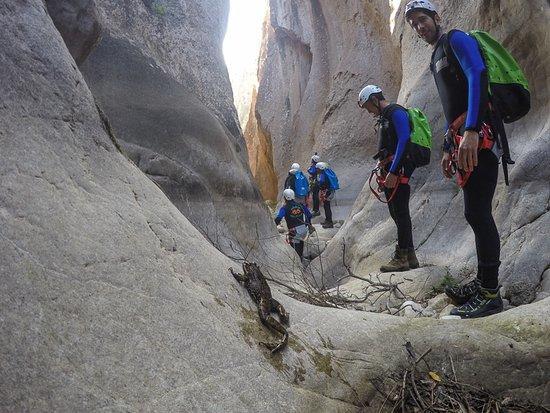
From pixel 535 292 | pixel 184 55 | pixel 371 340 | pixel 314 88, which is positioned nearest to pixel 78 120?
pixel 371 340

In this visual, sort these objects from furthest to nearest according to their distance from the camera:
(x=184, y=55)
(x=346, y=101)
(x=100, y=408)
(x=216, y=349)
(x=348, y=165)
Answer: (x=346, y=101) < (x=348, y=165) < (x=184, y=55) < (x=216, y=349) < (x=100, y=408)

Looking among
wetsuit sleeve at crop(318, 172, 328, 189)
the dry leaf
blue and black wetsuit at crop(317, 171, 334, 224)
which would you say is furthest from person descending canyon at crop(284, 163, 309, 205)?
the dry leaf

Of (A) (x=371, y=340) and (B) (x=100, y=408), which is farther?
(A) (x=371, y=340)

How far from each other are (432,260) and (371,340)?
3.41 m

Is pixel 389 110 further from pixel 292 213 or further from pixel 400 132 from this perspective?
pixel 292 213

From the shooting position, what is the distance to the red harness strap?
282 cm

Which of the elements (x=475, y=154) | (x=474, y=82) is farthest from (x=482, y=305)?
(x=474, y=82)

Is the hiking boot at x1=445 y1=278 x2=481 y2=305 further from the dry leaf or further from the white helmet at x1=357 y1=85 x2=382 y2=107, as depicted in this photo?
the white helmet at x1=357 y1=85 x2=382 y2=107

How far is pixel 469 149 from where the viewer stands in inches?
108

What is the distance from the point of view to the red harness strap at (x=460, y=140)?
111 inches

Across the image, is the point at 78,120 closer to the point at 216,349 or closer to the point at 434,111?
the point at 216,349

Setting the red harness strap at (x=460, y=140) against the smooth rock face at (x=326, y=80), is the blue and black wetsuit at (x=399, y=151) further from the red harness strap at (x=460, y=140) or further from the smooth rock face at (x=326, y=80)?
the smooth rock face at (x=326, y=80)

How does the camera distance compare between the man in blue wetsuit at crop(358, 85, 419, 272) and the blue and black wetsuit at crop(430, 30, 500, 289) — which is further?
the man in blue wetsuit at crop(358, 85, 419, 272)

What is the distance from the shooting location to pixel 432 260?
5.46 m
